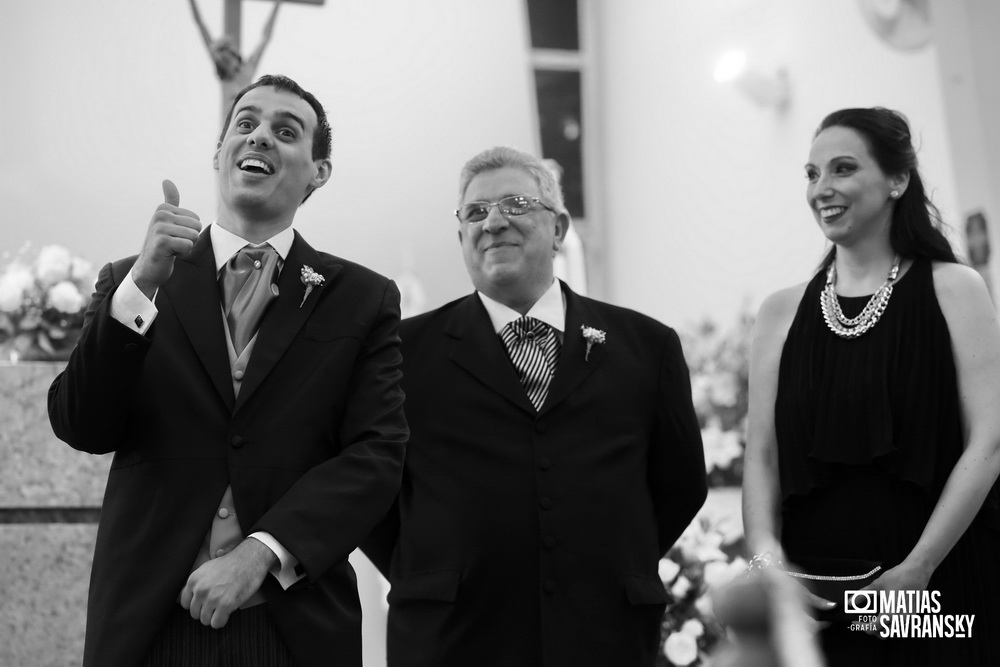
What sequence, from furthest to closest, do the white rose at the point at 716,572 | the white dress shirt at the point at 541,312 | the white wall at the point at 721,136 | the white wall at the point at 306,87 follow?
the white wall at the point at 306,87 < the white wall at the point at 721,136 < the white rose at the point at 716,572 < the white dress shirt at the point at 541,312

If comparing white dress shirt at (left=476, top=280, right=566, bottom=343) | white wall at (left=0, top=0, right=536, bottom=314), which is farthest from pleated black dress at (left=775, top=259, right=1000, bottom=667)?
white wall at (left=0, top=0, right=536, bottom=314)

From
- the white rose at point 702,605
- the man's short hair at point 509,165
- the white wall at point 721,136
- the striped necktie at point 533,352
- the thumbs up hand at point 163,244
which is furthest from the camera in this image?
the white wall at point 721,136

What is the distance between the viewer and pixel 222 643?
1892 millimetres

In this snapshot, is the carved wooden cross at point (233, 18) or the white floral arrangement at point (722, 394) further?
the carved wooden cross at point (233, 18)

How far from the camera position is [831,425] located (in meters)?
2.58

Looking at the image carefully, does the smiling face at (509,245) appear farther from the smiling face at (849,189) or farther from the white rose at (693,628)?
the white rose at (693,628)

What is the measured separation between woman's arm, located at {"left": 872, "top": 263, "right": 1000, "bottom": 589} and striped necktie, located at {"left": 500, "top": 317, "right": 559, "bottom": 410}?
90 centimetres

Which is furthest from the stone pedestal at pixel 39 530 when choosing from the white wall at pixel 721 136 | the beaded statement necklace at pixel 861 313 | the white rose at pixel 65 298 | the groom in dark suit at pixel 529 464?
the white wall at pixel 721 136

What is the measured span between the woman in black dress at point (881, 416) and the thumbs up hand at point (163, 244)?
53.0 inches

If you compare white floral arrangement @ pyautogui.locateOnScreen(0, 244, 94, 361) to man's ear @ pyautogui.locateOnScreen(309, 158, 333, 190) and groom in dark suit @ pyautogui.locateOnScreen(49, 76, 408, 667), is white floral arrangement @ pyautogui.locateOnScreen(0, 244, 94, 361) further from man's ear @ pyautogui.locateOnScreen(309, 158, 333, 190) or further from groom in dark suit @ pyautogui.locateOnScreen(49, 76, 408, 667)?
groom in dark suit @ pyautogui.locateOnScreen(49, 76, 408, 667)

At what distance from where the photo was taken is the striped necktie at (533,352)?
279 cm

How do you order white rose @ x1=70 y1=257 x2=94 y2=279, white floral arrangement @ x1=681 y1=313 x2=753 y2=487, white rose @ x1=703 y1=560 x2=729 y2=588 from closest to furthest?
white rose @ x1=703 y1=560 x2=729 y2=588 < white rose @ x1=70 y1=257 x2=94 y2=279 < white floral arrangement @ x1=681 y1=313 x2=753 y2=487

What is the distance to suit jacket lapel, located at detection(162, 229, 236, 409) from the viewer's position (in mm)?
2045

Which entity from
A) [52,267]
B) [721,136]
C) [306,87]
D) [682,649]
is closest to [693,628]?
[682,649]
